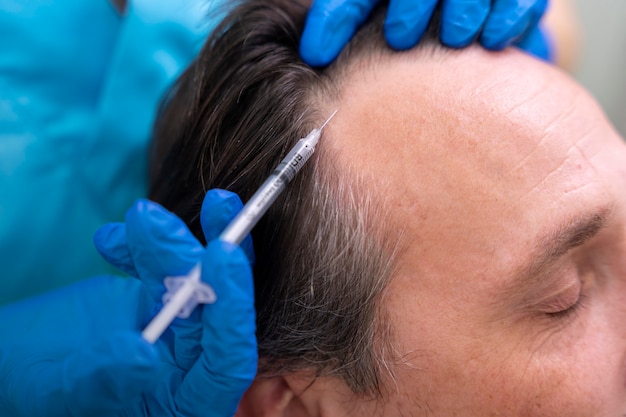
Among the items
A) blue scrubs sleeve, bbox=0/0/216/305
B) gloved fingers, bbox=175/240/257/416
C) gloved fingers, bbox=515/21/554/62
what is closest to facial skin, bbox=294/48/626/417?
gloved fingers, bbox=175/240/257/416

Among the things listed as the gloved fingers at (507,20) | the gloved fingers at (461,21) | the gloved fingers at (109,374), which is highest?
the gloved fingers at (507,20)

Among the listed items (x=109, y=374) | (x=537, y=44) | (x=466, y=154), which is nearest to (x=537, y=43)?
(x=537, y=44)

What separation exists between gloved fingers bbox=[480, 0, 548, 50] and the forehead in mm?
77

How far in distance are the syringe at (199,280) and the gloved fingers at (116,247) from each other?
93 millimetres

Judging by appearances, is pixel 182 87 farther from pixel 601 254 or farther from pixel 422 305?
pixel 601 254

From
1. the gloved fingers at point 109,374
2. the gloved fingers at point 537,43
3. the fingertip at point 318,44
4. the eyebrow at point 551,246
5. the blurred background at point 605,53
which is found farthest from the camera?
the blurred background at point 605,53

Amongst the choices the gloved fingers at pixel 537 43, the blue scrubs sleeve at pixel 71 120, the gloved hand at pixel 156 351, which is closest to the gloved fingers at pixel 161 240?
the gloved hand at pixel 156 351

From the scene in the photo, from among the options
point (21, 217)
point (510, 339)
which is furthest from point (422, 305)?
point (21, 217)

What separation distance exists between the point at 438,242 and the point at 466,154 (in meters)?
0.13

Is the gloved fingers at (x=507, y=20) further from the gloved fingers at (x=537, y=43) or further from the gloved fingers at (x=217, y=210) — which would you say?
the gloved fingers at (x=217, y=210)

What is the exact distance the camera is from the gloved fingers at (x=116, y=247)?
0.80 metres

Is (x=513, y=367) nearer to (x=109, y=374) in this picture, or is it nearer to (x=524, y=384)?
(x=524, y=384)

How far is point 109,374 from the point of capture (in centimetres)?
69

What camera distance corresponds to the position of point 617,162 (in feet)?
2.89
